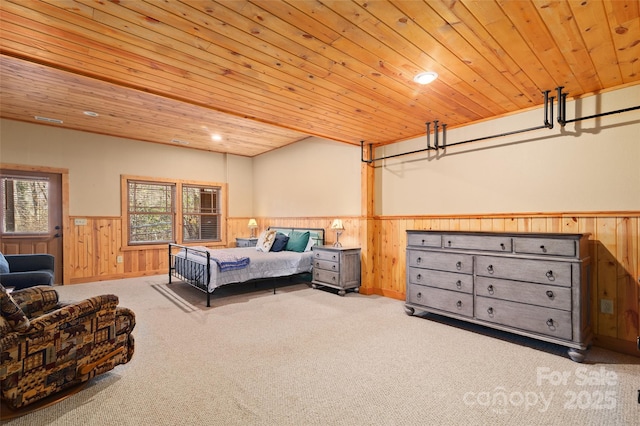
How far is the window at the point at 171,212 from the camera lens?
6453 mm

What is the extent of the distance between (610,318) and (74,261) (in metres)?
7.62

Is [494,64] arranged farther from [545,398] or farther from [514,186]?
[545,398]

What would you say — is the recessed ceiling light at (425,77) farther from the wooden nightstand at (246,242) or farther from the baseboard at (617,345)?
the wooden nightstand at (246,242)

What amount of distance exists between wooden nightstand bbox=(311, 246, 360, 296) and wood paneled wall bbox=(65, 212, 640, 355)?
16cm

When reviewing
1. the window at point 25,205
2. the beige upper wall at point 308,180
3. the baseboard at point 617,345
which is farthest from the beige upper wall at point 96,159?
the baseboard at point 617,345

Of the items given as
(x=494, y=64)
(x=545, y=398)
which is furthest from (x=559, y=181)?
(x=545, y=398)

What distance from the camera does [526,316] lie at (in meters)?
2.89

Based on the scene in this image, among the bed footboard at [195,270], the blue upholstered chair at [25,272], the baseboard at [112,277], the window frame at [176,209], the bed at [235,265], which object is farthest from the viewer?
the window frame at [176,209]

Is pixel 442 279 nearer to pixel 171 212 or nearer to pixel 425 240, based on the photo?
pixel 425 240

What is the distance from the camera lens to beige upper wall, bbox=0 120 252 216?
5.26 metres

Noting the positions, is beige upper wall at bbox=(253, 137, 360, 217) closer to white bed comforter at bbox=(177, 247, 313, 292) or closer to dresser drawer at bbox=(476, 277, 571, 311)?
white bed comforter at bbox=(177, 247, 313, 292)

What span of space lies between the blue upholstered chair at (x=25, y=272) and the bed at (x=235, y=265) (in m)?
1.66

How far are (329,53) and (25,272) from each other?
4096 mm

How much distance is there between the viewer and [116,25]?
78.5 inches
